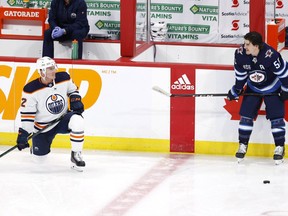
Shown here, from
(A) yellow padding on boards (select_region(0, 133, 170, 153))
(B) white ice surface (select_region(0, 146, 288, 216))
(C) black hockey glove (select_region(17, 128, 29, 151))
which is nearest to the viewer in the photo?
(B) white ice surface (select_region(0, 146, 288, 216))

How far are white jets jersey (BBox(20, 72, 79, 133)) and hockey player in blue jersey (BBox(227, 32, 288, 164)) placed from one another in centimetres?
147

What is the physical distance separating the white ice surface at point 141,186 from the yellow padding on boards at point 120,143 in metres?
0.10

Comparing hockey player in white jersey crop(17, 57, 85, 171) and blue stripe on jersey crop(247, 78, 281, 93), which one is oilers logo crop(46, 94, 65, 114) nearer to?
hockey player in white jersey crop(17, 57, 85, 171)

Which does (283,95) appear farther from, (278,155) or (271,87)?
(278,155)

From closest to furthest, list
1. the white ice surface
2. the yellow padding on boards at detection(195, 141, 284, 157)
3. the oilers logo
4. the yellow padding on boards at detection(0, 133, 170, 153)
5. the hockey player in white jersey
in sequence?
1. the white ice surface
2. the hockey player in white jersey
3. the oilers logo
4. the yellow padding on boards at detection(195, 141, 284, 157)
5. the yellow padding on boards at detection(0, 133, 170, 153)

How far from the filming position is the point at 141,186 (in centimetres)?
785

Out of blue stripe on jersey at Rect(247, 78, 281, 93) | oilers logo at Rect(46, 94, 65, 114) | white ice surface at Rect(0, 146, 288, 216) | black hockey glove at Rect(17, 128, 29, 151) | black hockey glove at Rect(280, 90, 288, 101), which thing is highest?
blue stripe on jersey at Rect(247, 78, 281, 93)

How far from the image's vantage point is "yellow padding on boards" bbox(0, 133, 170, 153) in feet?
30.0

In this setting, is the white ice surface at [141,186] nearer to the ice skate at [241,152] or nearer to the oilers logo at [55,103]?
the ice skate at [241,152]

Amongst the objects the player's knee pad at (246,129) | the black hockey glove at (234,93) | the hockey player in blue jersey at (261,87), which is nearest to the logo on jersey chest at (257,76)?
the hockey player in blue jersey at (261,87)

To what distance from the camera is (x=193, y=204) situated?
727cm

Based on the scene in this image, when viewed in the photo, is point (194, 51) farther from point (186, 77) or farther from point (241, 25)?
point (186, 77)

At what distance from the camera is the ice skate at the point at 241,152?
8.66 m

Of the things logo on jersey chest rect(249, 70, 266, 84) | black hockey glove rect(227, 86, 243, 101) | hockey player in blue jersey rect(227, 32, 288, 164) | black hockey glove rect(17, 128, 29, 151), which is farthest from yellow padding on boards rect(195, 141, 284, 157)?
black hockey glove rect(17, 128, 29, 151)
